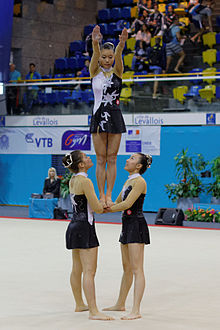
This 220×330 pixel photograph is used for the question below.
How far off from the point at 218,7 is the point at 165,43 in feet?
13.7

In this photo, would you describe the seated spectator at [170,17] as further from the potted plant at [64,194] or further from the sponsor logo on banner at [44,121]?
the potted plant at [64,194]

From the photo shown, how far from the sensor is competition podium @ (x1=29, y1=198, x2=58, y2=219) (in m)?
16.3

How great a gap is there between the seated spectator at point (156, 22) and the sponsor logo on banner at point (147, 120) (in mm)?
3007

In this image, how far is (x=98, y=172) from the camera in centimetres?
614

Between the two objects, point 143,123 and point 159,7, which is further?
point 159,7

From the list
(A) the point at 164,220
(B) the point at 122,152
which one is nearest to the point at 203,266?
(A) the point at 164,220

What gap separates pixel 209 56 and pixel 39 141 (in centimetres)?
579

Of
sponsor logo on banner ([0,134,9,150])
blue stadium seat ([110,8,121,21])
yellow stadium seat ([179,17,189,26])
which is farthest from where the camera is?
blue stadium seat ([110,8,121,21])

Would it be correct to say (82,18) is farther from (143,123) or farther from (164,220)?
(164,220)

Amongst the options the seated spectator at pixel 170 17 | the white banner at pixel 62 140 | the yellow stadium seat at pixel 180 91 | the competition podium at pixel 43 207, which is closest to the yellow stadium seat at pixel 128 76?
the yellow stadium seat at pixel 180 91

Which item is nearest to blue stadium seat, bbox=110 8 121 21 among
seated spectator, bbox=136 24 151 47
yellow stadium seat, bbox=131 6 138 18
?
yellow stadium seat, bbox=131 6 138 18

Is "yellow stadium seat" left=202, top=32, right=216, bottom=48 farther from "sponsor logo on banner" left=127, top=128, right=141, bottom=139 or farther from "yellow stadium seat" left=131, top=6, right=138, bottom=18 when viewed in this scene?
"sponsor logo on banner" left=127, top=128, right=141, bottom=139

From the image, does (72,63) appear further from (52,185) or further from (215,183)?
(215,183)

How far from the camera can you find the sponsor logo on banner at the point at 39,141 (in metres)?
19.2
